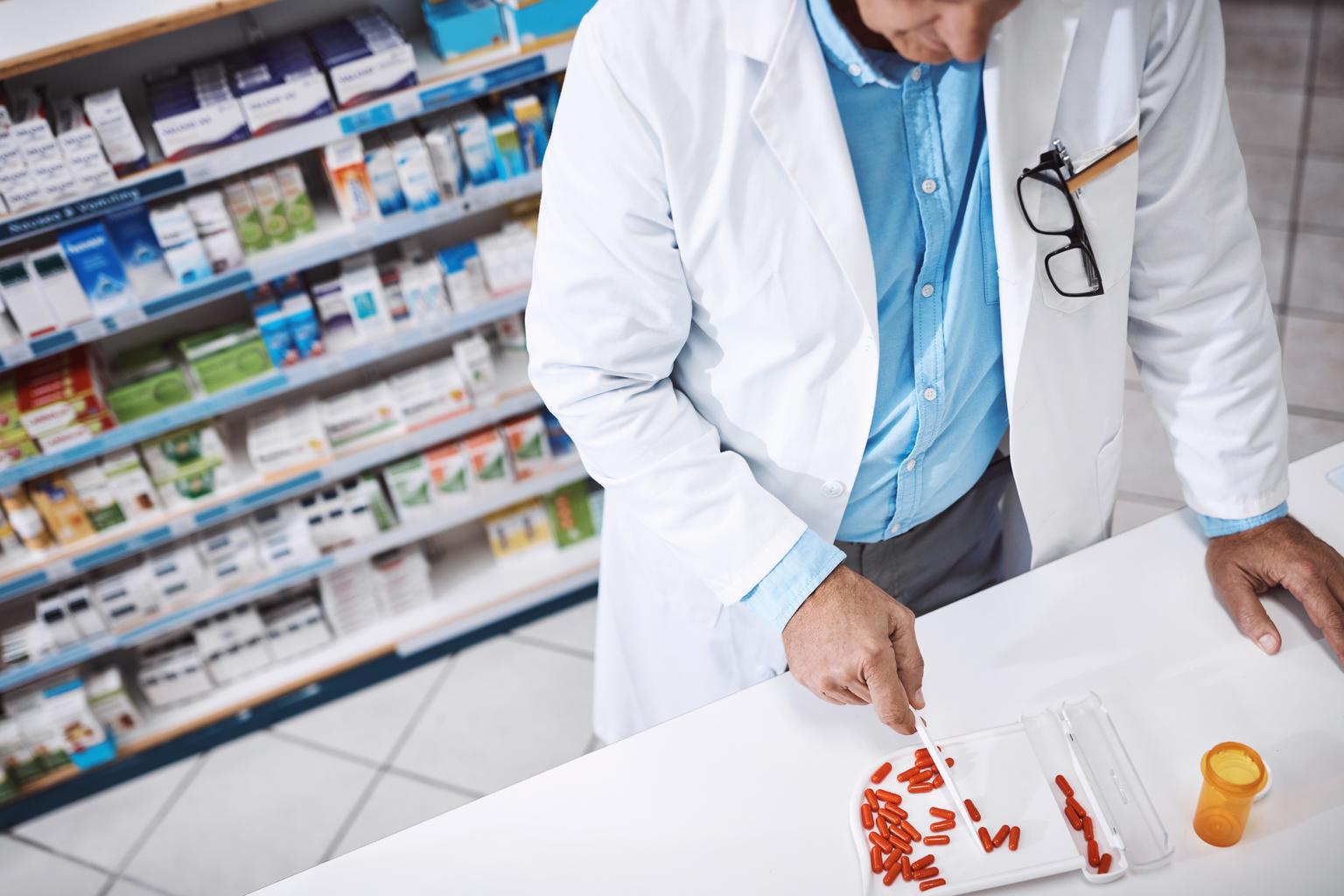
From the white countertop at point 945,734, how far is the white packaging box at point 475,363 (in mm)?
1606

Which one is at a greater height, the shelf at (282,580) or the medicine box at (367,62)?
the medicine box at (367,62)

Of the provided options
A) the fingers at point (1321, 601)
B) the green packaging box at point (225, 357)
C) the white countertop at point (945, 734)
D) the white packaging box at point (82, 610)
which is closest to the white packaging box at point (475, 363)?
the green packaging box at point (225, 357)

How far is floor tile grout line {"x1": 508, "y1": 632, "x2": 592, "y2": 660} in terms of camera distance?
328cm

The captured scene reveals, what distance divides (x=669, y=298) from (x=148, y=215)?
1642mm

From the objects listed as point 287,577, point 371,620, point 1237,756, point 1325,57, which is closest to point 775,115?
point 1237,756

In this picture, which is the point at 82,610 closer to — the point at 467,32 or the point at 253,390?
the point at 253,390

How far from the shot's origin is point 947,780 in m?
1.34

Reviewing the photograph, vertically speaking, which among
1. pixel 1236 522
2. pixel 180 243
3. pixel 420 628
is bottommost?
pixel 420 628

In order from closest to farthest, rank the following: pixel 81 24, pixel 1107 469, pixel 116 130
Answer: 1. pixel 1107 469
2. pixel 81 24
3. pixel 116 130

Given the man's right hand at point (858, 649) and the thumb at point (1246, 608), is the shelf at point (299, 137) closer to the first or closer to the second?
the man's right hand at point (858, 649)

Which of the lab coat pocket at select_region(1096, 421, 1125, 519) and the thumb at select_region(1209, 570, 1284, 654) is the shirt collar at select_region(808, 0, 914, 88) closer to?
the lab coat pocket at select_region(1096, 421, 1125, 519)

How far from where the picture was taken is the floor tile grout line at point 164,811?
2.92 metres

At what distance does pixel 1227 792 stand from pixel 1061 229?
712 mm

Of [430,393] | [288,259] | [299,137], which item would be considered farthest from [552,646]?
[299,137]
